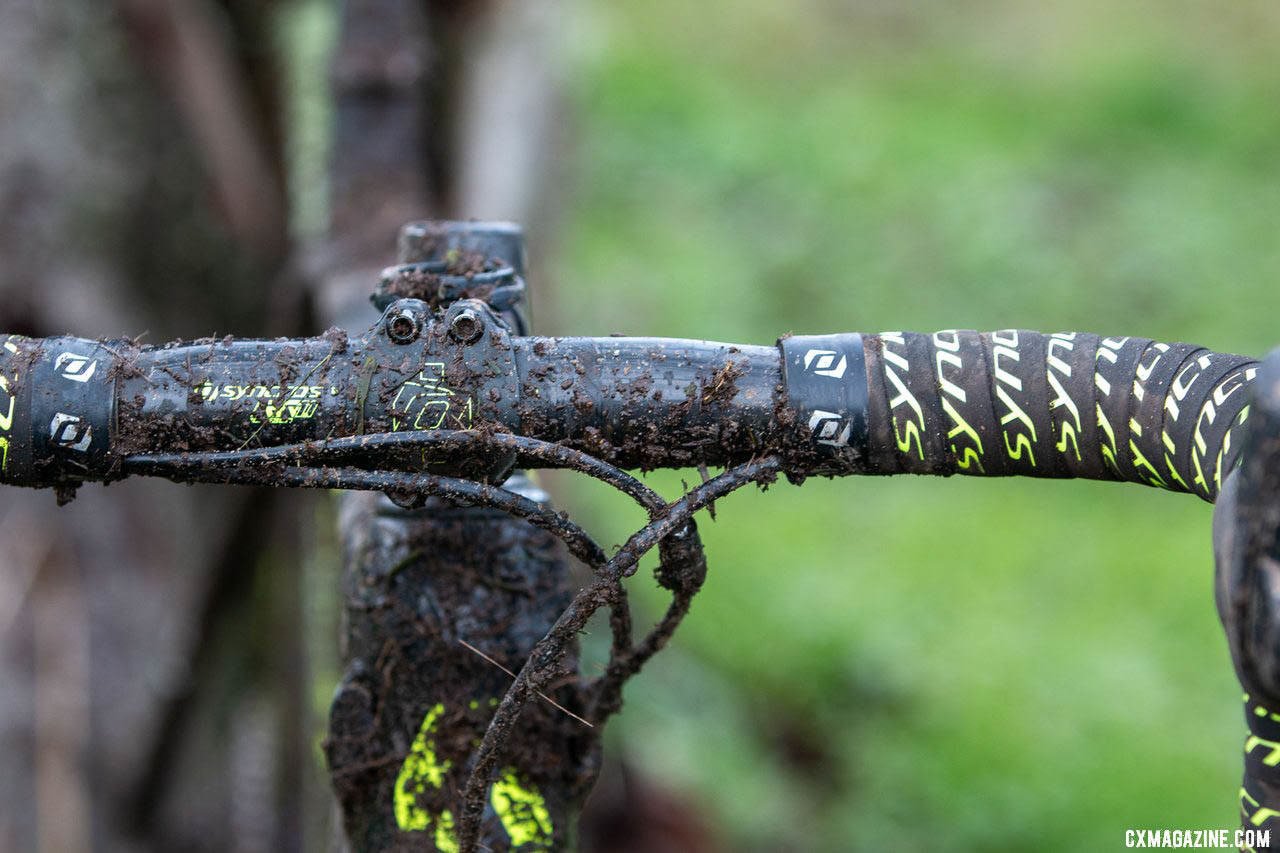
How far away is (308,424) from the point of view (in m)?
0.92

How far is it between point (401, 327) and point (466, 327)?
1.9 inches

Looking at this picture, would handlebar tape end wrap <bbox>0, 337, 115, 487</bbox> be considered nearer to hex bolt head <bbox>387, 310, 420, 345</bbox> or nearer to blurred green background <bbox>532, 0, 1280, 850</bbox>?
hex bolt head <bbox>387, 310, 420, 345</bbox>

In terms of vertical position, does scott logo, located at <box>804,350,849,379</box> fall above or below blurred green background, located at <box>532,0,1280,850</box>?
below

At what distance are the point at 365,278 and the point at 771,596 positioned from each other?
11.5ft

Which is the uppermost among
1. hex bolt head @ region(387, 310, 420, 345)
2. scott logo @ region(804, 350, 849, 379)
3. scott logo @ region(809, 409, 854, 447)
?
hex bolt head @ region(387, 310, 420, 345)

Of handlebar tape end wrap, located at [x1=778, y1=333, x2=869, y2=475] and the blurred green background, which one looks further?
the blurred green background

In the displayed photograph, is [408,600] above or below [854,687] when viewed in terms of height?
below

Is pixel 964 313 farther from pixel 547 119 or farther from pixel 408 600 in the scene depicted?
pixel 408 600

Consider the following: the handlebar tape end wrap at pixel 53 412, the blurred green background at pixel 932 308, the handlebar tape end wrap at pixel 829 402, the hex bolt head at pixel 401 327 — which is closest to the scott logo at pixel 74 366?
the handlebar tape end wrap at pixel 53 412

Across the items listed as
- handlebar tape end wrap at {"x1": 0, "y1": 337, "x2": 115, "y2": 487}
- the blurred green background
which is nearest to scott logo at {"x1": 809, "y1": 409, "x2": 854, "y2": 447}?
handlebar tape end wrap at {"x1": 0, "y1": 337, "x2": 115, "y2": 487}

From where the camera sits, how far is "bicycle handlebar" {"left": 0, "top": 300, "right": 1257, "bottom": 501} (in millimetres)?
912

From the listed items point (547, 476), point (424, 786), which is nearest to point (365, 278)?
point (424, 786)

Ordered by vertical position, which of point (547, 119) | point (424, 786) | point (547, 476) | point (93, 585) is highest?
point (547, 119)

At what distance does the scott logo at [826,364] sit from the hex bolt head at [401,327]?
0.99 ft
